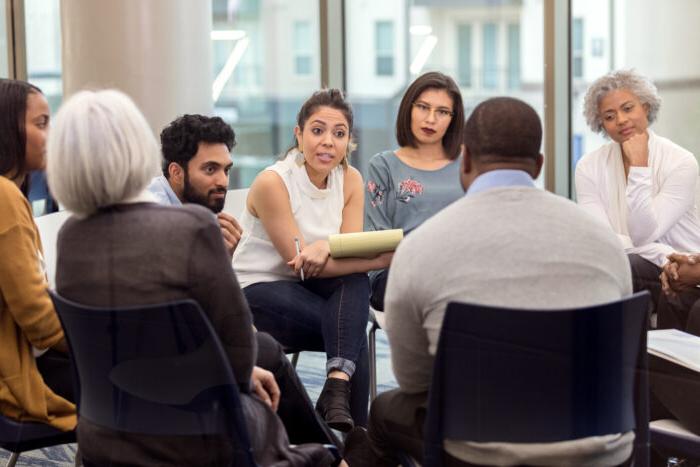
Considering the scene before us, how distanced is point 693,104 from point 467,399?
2.45 metres

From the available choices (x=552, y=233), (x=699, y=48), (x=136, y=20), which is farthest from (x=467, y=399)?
(x=699, y=48)

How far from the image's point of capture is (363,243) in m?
2.22

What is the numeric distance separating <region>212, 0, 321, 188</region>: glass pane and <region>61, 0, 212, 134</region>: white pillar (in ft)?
3.26

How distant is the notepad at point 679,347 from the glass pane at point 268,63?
277 cm

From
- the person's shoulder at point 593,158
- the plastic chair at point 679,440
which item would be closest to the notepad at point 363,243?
the plastic chair at point 679,440

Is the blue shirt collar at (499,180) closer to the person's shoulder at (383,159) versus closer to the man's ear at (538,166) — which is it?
the man's ear at (538,166)

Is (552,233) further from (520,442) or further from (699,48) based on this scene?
(699,48)

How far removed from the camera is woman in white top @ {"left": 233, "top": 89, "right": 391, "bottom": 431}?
2.29 m

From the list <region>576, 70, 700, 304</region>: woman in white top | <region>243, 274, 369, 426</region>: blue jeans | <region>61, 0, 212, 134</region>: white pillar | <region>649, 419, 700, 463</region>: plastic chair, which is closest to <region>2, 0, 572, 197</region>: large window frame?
<region>576, 70, 700, 304</region>: woman in white top

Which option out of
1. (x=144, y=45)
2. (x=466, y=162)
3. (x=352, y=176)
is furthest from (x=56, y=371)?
(x=144, y=45)

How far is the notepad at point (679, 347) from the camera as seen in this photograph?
1.92 metres

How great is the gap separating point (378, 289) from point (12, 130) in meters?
0.86

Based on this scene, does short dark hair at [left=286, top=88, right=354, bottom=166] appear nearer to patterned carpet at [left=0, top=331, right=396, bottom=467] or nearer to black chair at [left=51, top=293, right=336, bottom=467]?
patterned carpet at [left=0, top=331, right=396, bottom=467]

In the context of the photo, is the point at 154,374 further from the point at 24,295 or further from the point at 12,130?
the point at 12,130
